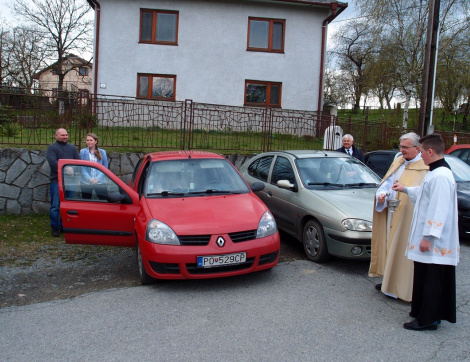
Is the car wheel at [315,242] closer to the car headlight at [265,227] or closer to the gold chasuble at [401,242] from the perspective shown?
the car headlight at [265,227]

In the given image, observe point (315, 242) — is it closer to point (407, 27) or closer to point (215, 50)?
point (215, 50)

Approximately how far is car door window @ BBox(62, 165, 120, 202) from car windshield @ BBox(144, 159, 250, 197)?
1.73 ft

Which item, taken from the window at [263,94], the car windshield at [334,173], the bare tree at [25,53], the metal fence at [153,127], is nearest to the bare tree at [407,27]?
the window at [263,94]

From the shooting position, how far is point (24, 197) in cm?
854

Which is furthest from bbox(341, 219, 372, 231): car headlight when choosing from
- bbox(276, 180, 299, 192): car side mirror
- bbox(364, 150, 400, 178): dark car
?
bbox(364, 150, 400, 178): dark car

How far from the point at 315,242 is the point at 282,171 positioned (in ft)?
5.22

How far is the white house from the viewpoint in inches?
703

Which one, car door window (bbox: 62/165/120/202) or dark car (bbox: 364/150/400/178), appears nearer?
car door window (bbox: 62/165/120/202)

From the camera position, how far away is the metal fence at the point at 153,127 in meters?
9.14

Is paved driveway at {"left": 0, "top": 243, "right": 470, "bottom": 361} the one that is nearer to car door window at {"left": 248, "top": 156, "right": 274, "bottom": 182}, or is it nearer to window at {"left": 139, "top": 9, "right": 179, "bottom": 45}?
car door window at {"left": 248, "top": 156, "right": 274, "bottom": 182}

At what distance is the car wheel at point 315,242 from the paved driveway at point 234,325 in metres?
0.57

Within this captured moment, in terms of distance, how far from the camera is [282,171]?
7.18 meters

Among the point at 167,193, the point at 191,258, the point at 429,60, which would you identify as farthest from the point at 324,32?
the point at 191,258

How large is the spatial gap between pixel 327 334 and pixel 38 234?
218 inches
